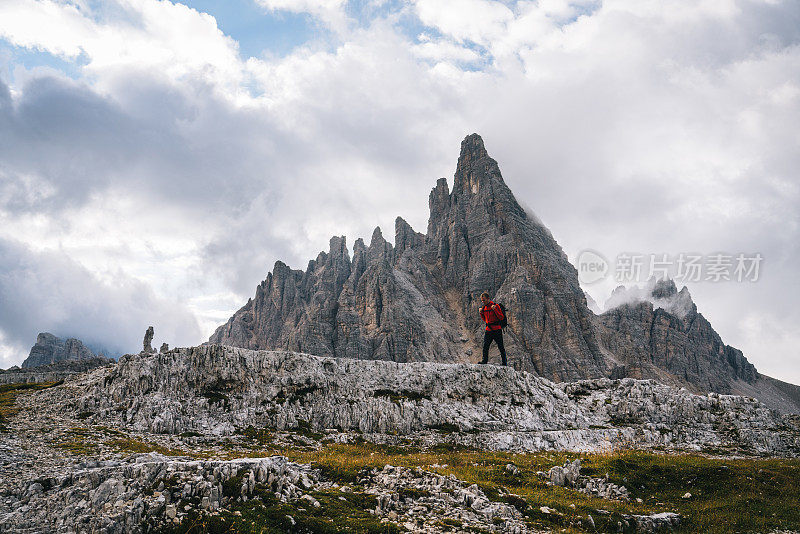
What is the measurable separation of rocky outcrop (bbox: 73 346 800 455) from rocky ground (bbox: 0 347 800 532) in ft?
0.59

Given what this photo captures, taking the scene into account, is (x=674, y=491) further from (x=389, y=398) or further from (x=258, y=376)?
(x=258, y=376)

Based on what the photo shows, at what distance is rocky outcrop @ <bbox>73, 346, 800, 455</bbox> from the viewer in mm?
40594

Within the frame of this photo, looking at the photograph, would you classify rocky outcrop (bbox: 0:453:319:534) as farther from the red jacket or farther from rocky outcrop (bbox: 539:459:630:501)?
the red jacket

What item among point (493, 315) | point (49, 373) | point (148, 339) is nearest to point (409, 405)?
point (493, 315)

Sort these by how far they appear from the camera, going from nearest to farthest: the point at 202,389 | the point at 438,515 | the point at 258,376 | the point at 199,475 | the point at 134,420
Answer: the point at 199,475 → the point at 438,515 → the point at 134,420 → the point at 202,389 → the point at 258,376

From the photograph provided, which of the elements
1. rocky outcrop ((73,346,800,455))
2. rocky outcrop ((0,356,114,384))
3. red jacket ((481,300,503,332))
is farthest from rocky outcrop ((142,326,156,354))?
red jacket ((481,300,503,332))

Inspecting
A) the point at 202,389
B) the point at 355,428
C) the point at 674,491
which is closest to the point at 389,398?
the point at 355,428

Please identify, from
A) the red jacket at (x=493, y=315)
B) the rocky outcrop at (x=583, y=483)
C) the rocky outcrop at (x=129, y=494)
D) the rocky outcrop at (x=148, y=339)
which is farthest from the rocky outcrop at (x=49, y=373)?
the rocky outcrop at (x=583, y=483)

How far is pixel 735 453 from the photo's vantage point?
4000 centimetres

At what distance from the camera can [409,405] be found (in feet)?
149

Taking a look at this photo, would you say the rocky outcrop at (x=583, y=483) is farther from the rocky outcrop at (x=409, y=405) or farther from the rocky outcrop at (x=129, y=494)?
the rocky outcrop at (x=409, y=405)

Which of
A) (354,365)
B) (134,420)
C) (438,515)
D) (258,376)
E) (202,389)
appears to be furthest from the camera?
(354,365)

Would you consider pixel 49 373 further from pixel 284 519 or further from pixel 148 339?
pixel 284 519

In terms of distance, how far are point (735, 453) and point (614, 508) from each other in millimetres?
33222
